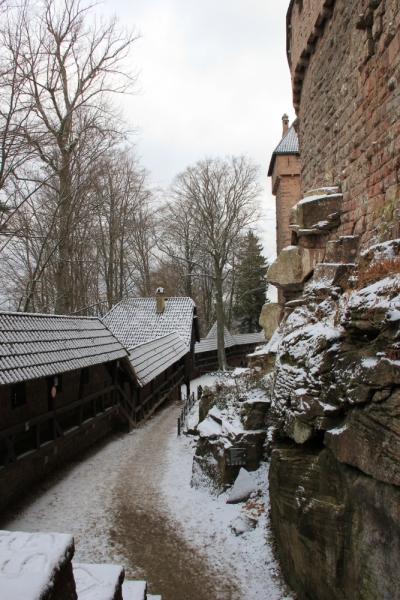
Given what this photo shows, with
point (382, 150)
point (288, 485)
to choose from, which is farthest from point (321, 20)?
point (288, 485)

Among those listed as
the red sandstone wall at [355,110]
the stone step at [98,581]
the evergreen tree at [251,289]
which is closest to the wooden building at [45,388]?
the stone step at [98,581]

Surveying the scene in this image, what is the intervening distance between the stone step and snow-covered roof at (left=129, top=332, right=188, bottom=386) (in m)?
8.46

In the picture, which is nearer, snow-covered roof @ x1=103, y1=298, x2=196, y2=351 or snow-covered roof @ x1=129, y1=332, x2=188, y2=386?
snow-covered roof @ x1=129, y1=332, x2=188, y2=386

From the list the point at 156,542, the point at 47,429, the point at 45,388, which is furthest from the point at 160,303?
the point at 156,542

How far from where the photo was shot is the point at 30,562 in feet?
5.91

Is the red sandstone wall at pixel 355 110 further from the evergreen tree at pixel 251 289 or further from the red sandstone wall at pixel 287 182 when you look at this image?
the evergreen tree at pixel 251 289

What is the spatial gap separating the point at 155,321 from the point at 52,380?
39.3 ft

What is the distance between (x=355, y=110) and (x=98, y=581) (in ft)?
18.9

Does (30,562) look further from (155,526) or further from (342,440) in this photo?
(155,526)

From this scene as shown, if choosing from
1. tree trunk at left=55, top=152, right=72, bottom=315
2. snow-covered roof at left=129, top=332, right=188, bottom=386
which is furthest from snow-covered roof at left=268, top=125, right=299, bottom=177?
tree trunk at left=55, top=152, right=72, bottom=315

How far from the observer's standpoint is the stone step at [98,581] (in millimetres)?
2514

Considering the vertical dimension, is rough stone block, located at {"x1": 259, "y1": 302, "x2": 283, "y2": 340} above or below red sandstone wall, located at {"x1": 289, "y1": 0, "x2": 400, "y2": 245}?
below

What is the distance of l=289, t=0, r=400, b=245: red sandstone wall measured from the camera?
4.33m

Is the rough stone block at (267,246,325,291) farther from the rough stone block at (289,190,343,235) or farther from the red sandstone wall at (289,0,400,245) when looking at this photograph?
the red sandstone wall at (289,0,400,245)
